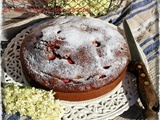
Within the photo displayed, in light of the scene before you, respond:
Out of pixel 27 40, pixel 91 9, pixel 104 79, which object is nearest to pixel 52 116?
pixel 104 79

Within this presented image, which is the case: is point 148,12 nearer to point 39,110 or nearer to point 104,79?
point 104,79

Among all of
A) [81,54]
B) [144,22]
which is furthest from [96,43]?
[144,22]

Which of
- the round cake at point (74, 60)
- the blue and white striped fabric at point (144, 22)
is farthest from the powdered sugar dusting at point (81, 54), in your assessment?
the blue and white striped fabric at point (144, 22)

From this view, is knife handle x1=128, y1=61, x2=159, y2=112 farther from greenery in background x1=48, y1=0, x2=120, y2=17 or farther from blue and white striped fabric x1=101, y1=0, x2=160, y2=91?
greenery in background x1=48, y1=0, x2=120, y2=17

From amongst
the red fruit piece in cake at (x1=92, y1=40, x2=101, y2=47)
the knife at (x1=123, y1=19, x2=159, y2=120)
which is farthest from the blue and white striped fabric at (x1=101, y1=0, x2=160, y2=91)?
the red fruit piece in cake at (x1=92, y1=40, x2=101, y2=47)

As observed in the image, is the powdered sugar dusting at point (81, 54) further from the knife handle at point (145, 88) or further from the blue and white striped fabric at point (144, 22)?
the blue and white striped fabric at point (144, 22)

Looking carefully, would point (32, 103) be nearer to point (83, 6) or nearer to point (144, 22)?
point (83, 6)
